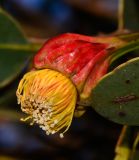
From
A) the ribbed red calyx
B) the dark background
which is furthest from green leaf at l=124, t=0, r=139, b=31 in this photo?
the ribbed red calyx

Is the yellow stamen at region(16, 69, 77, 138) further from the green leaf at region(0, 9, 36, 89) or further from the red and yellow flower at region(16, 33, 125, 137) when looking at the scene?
the green leaf at region(0, 9, 36, 89)

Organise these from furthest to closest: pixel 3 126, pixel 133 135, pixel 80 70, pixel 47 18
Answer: pixel 47 18
pixel 3 126
pixel 133 135
pixel 80 70

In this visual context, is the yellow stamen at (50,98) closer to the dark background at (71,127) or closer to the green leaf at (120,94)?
the green leaf at (120,94)

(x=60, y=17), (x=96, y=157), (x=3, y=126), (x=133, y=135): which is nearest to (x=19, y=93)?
(x=133, y=135)

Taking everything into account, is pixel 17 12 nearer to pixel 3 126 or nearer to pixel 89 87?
pixel 3 126

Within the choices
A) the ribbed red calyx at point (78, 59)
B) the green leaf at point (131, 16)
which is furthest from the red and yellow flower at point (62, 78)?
the green leaf at point (131, 16)

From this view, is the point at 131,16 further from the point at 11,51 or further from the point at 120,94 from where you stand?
the point at 120,94
